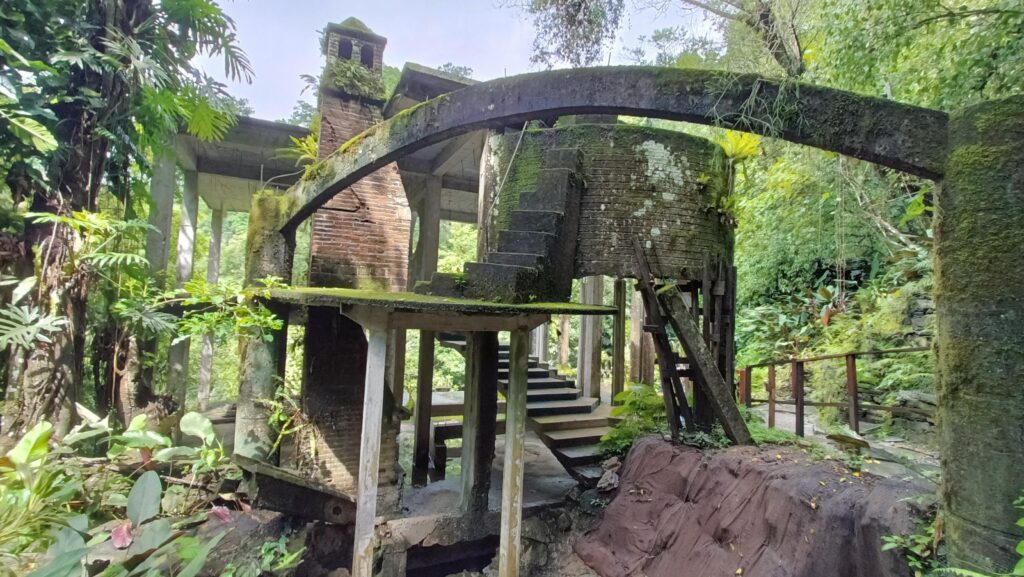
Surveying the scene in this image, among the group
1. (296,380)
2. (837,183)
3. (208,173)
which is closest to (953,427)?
(837,183)

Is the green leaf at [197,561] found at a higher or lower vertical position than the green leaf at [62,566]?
lower

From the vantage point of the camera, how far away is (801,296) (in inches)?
373

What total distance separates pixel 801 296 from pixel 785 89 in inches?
337

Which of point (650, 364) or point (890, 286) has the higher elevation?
point (890, 286)

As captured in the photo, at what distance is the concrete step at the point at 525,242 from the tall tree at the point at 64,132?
3218 millimetres

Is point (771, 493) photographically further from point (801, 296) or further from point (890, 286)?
point (801, 296)

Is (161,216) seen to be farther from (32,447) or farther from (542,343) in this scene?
(542,343)

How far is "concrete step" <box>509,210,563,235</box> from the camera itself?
4129 mm

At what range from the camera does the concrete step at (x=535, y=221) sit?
4129 millimetres

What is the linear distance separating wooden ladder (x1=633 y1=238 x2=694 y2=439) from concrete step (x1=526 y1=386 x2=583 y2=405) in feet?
8.23

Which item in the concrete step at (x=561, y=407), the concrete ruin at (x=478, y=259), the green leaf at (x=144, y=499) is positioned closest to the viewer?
the green leaf at (x=144, y=499)

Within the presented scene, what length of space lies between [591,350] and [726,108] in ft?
18.6

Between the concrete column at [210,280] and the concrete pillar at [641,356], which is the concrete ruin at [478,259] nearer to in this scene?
the concrete pillar at [641,356]

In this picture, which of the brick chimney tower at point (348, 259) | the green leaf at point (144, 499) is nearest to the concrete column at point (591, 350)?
the brick chimney tower at point (348, 259)
